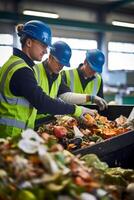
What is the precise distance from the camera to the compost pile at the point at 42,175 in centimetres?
117

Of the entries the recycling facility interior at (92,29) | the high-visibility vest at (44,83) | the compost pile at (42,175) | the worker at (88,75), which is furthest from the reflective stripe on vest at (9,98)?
the recycling facility interior at (92,29)

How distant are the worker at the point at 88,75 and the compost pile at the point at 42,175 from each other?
244cm

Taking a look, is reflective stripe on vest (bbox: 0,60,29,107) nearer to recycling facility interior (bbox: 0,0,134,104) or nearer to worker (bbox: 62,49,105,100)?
worker (bbox: 62,49,105,100)

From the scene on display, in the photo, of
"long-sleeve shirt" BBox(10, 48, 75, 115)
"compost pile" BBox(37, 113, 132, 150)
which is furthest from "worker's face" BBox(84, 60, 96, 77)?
"long-sleeve shirt" BBox(10, 48, 75, 115)

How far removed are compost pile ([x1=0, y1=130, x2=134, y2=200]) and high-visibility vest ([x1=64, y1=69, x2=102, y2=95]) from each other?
8.00 feet

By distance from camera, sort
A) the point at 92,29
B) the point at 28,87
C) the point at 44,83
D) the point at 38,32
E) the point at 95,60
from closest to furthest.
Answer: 1. the point at 28,87
2. the point at 38,32
3. the point at 44,83
4. the point at 95,60
5. the point at 92,29

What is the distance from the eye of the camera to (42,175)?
1204mm

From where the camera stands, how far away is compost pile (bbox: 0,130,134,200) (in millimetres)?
1175

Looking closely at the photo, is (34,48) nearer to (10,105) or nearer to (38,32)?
(38,32)

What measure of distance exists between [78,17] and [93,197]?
25.2 feet

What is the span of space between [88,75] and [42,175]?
8.93 ft

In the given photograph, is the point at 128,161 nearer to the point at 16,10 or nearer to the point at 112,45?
the point at 16,10

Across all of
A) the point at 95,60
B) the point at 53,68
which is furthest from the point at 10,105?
the point at 95,60

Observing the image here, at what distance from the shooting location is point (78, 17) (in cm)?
858
